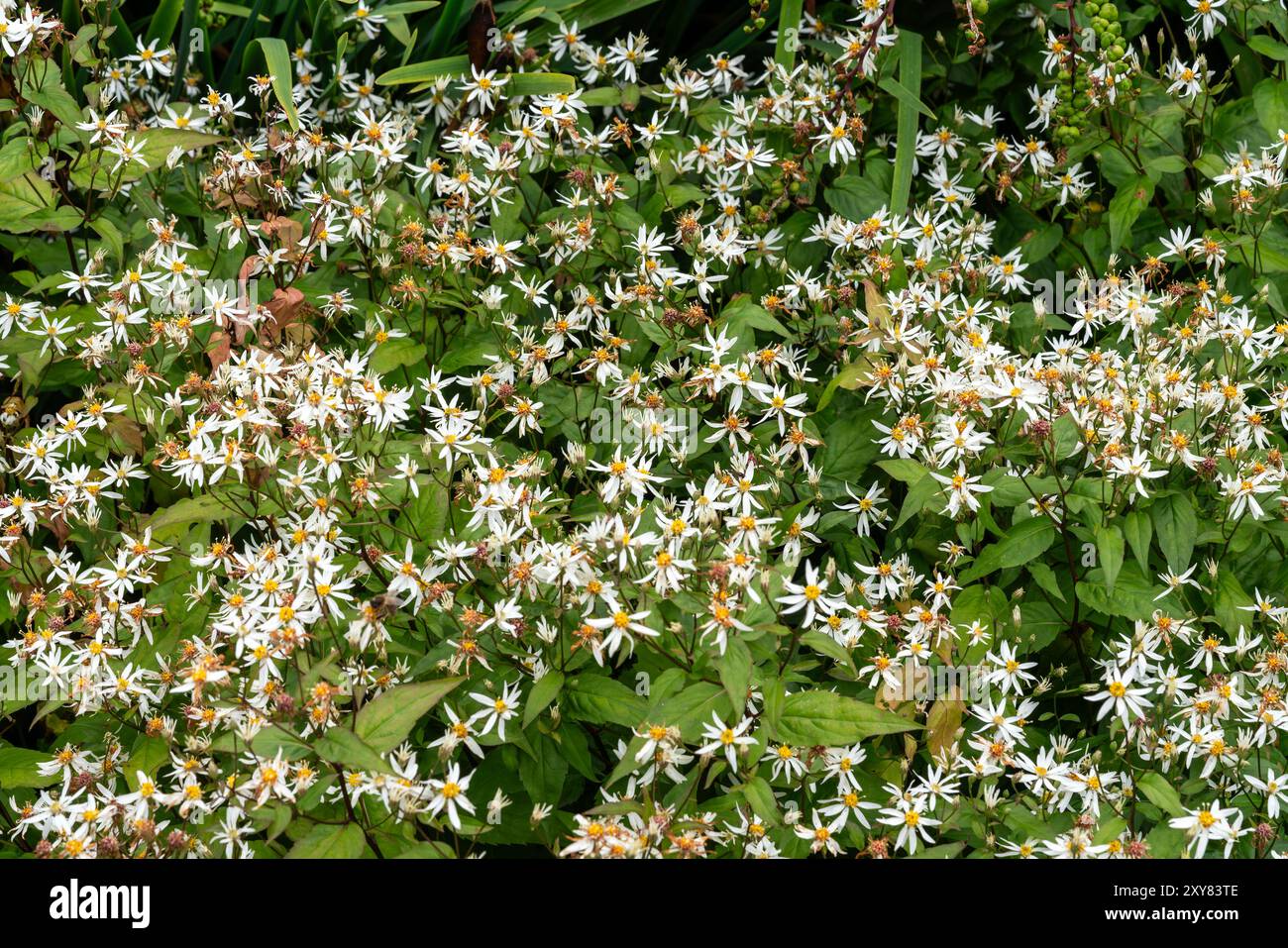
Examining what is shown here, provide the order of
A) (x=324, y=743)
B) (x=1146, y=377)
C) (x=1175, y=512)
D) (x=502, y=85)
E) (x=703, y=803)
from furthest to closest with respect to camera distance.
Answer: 1. (x=502, y=85)
2. (x=1146, y=377)
3. (x=1175, y=512)
4. (x=703, y=803)
5. (x=324, y=743)

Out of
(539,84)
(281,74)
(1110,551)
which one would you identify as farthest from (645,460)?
(281,74)

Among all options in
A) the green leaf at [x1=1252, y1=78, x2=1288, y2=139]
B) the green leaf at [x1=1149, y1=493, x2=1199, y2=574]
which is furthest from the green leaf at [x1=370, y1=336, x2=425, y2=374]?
the green leaf at [x1=1252, y1=78, x2=1288, y2=139]

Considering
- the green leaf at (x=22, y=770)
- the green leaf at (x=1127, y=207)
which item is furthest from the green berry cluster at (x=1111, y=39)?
the green leaf at (x=22, y=770)

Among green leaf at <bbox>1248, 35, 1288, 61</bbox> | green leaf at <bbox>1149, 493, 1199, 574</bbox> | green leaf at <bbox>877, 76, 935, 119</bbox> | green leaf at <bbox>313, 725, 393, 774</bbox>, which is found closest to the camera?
green leaf at <bbox>313, 725, 393, 774</bbox>

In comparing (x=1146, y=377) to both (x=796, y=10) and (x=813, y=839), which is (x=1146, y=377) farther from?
(x=796, y=10)

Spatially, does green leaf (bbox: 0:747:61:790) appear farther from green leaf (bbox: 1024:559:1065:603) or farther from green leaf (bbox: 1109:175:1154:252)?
green leaf (bbox: 1109:175:1154:252)

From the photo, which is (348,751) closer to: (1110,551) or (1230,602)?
(1110,551)
